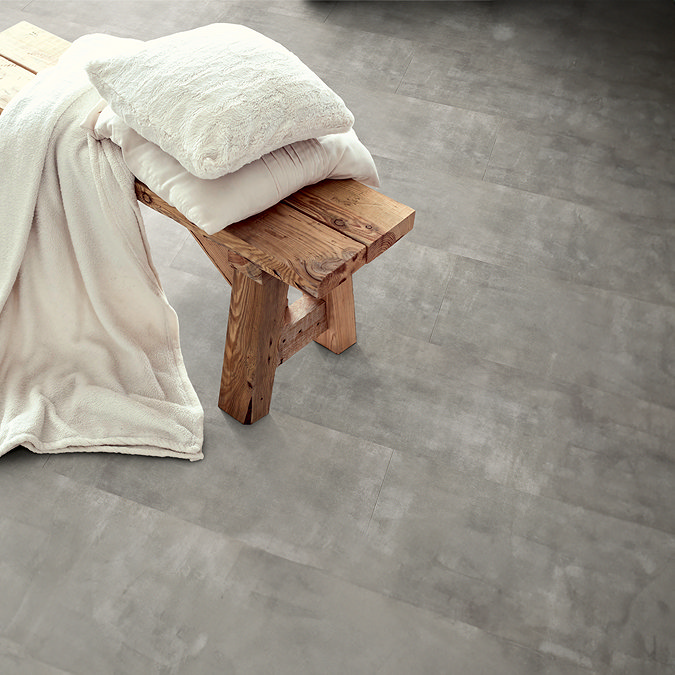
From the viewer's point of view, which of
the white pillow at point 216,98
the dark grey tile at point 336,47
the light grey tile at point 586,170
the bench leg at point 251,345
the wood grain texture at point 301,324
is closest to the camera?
the white pillow at point 216,98

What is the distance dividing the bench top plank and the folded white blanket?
0.14 metres

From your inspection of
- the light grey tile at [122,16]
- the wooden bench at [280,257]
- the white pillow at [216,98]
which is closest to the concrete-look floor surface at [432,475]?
the wooden bench at [280,257]

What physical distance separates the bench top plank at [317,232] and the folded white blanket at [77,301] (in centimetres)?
14

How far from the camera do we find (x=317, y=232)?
129 cm

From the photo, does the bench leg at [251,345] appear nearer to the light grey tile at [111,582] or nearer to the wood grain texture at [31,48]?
the light grey tile at [111,582]

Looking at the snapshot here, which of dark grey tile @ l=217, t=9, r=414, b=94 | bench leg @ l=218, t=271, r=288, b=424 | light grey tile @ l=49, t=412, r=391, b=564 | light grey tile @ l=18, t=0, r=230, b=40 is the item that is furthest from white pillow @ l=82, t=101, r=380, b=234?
light grey tile @ l=18, t=0, r=230, b=40

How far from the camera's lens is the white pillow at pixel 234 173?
1238 millimetres

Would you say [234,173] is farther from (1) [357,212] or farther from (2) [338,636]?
(2) [338,636]

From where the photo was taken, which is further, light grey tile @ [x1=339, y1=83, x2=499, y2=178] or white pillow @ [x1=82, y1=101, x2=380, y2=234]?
light grey tile @ [x1=339, y1=83, x2=499, y2=178]

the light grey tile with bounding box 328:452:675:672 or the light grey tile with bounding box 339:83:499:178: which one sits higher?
the light grey tile with bounding box 339:83:499:178

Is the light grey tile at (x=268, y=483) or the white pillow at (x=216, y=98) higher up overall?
the white pillow at (x=216, y=98)

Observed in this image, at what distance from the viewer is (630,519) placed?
1.52 metres

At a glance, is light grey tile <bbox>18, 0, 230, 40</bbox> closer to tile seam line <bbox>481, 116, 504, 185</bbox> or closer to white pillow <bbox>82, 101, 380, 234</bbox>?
tile seam line <bbox>481, 116, 504, 185</bbox>

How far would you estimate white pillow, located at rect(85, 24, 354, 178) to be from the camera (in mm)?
1182
